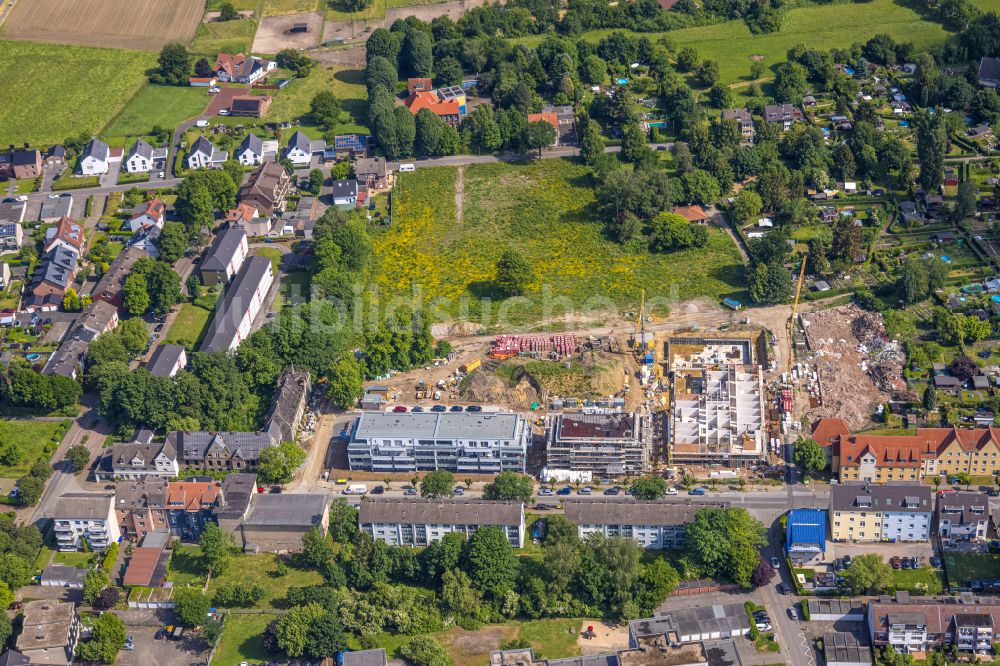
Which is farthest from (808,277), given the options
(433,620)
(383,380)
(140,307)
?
(140,307)

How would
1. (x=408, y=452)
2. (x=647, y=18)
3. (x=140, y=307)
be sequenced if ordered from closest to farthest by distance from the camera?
(x=408, y=452), (x=140, y=307), (x=647, y=18)

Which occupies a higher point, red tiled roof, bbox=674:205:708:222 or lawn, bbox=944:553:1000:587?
red tiled roof, bbox=674:205:708:222

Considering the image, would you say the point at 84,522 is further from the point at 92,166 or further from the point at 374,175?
the point at 92,166

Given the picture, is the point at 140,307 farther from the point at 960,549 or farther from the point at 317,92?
the point at 960,549

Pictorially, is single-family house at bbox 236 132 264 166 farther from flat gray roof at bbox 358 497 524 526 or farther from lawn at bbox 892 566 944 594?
lawn at bbox 892 566 944 594

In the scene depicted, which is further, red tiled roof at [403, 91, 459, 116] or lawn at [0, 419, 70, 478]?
red tiled roof at [403, 91, 459, 116]

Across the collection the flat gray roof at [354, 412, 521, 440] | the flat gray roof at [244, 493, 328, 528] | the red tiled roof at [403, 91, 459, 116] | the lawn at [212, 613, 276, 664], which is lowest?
the lawn at [212, 613, 276, 664]

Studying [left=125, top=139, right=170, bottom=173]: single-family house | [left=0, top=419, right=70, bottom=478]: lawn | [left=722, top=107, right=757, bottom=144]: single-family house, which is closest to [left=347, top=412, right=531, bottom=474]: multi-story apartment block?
[left=0, top=419, right=70, bottom=478]: lawn
